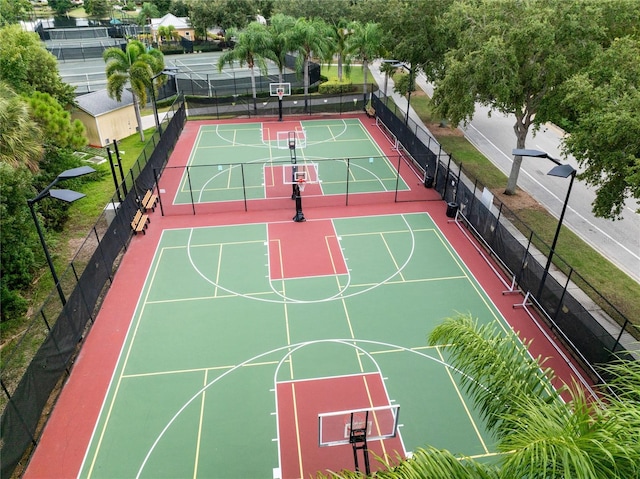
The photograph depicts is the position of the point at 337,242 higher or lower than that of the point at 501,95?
lower

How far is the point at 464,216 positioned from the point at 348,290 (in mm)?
7210

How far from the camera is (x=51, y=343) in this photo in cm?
1201

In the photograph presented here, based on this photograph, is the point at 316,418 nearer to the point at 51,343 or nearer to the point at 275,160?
the point at 51,343

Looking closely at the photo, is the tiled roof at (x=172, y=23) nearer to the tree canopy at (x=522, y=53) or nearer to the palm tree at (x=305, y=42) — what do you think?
the palm tree at (x=305, y=42)

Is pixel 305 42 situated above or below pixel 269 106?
above

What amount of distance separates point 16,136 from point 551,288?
1760 centimetres

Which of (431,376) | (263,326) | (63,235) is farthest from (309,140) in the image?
(431,376)

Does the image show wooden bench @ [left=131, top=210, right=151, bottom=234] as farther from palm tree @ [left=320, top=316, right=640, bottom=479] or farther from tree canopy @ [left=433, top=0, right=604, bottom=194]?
palm tree @ [left=320, top=316, right=640, bottom=479]

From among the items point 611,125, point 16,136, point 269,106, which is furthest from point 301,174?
point 269,106

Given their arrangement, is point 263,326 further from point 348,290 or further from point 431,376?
point 431,376

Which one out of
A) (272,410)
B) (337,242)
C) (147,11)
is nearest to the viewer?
(272,410)

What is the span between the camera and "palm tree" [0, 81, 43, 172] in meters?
14.9

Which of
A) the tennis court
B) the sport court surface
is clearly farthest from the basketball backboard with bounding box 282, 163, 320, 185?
the sport court surface

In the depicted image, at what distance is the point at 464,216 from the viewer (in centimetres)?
2023
